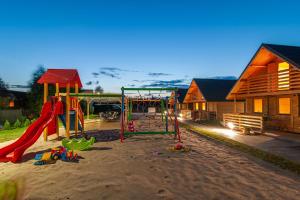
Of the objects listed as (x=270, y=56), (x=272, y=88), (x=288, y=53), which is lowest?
(x=272, y=88)

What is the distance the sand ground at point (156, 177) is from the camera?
14.0 feet

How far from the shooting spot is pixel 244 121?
13.6m

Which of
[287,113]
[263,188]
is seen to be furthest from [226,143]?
[287,113]

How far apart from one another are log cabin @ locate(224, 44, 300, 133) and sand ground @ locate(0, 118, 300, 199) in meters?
7.54

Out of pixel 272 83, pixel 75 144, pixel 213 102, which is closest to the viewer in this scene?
pixel 75 144

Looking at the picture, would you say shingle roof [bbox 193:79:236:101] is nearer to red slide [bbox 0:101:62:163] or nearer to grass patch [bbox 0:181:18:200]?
red slide [bbox 0:101:62:163]

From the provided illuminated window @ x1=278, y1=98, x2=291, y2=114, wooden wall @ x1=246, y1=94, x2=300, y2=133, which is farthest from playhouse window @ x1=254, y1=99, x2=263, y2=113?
illuminated window @ x1=278, y1=98, x2=291, y2=114

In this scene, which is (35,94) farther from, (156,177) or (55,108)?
(156,177)

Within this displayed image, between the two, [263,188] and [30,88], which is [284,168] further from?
[30,88]

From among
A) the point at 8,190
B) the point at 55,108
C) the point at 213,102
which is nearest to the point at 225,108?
the point at 213,102

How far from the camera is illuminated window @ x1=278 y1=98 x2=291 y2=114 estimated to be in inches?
531

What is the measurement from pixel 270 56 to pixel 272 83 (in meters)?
2.17

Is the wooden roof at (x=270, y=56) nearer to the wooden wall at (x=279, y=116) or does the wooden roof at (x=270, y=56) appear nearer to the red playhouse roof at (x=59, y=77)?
the wooden wall at (x=279, y=116)

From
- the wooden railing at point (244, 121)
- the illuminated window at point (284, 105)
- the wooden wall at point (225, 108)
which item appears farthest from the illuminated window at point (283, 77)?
the wooden wall at point (225, 108)
